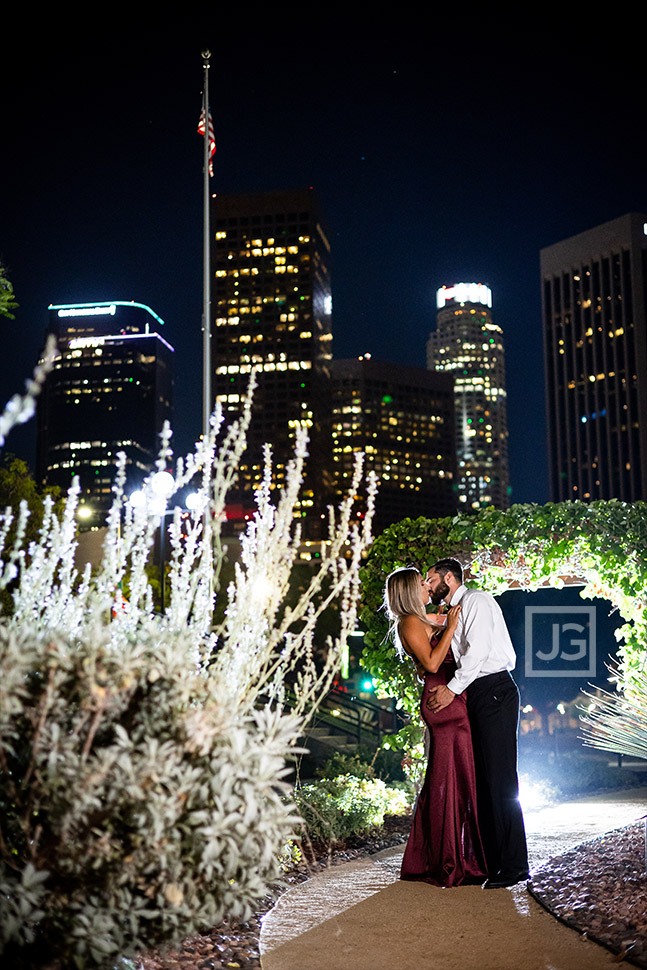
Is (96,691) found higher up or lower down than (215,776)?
higher up

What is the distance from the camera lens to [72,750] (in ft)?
9.48

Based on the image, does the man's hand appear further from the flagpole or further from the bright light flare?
the flagpole

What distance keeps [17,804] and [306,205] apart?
333 feet

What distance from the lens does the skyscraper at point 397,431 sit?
140625 mm

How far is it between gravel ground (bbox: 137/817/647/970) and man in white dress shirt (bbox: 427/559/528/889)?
0.76 ft

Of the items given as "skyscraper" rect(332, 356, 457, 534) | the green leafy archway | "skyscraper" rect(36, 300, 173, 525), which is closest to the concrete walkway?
the green leafy archway

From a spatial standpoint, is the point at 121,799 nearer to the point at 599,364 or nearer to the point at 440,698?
the point at 440,698

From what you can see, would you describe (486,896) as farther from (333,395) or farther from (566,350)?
(333,395)

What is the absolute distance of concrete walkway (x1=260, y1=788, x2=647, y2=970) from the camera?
12.4 feet

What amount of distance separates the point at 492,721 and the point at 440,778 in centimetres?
44

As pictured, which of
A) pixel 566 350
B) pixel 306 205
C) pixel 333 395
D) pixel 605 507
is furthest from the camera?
pixel 333 395

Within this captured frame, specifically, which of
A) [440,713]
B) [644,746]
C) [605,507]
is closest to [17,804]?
[440,713]

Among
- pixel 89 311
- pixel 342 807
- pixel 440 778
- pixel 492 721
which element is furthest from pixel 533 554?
pixel 89 311

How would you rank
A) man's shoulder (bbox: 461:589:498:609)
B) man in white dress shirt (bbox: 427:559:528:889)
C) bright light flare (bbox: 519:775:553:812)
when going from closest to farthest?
man in white dress shirt (bbox: 427:559:528:889)
man's shoulder (bbox: 461:589:498:609)
bright light flare (bbox: 519:775:553:812)
